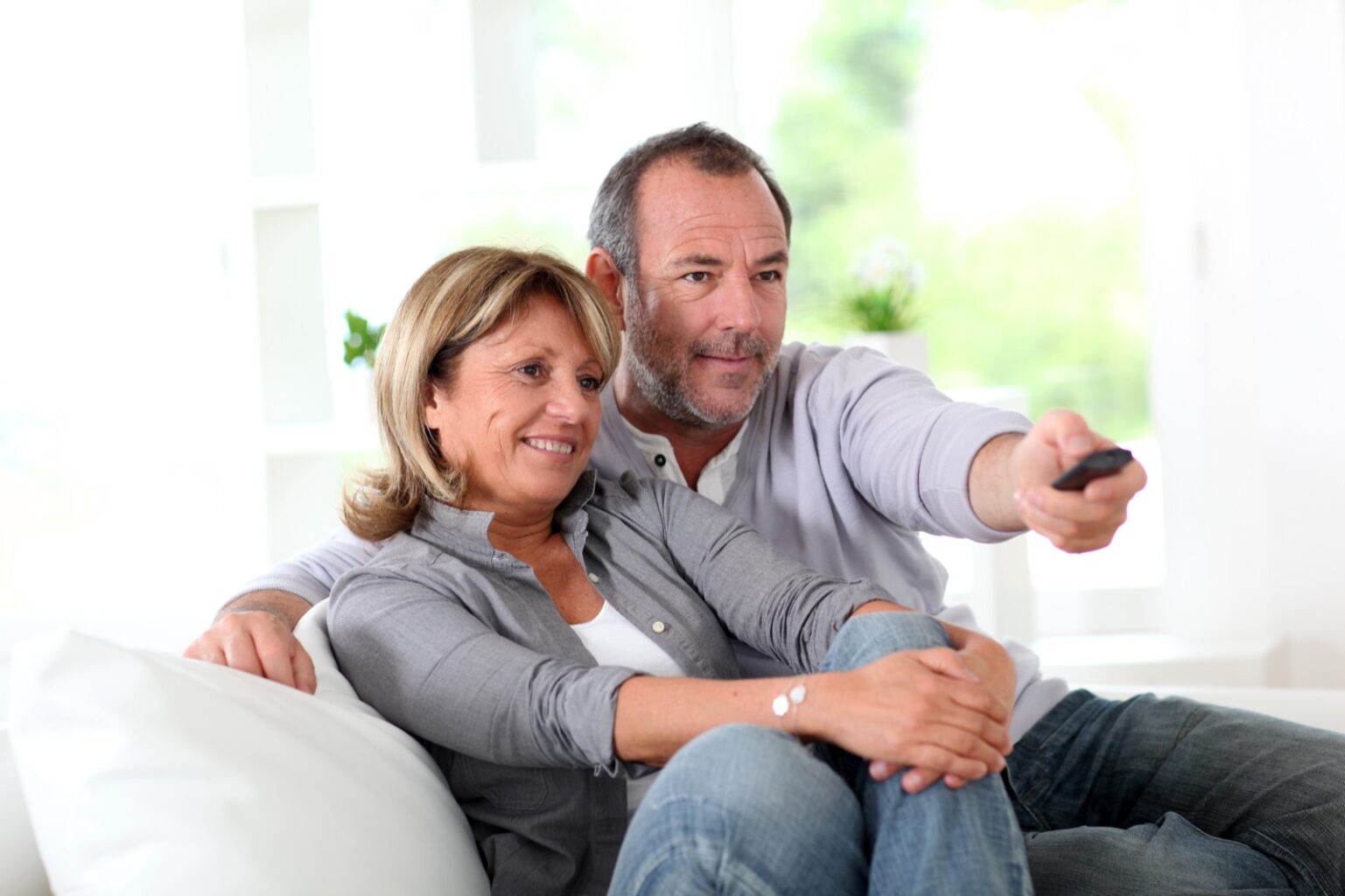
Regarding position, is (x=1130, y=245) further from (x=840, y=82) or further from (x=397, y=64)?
(x=397, y=64)


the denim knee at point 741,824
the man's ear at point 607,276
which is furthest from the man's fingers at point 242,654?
the man's ear at point 607,276

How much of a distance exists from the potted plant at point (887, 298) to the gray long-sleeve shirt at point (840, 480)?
106cm

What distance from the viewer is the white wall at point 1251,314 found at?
280 cm

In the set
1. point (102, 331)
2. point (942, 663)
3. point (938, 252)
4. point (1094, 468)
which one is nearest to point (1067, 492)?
point (1094, 468)

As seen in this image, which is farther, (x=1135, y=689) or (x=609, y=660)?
(x=1135, y=689)

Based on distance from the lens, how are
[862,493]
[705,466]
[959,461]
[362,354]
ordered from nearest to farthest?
[959,461], [862,493], [705,466], [362,354]

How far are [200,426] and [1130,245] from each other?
227 cm

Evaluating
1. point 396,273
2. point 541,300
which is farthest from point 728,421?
point 396,273

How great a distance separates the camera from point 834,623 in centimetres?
142

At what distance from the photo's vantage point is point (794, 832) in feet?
3.51

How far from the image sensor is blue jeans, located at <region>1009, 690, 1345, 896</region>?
4.42 feet

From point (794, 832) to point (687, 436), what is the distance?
82 centimetres

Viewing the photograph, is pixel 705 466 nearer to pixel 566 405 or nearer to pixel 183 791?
pixel 566 405

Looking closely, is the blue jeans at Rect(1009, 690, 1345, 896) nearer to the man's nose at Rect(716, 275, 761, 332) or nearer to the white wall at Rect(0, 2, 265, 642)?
the man's nose at Rect(716, 275, 761, 332)
